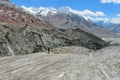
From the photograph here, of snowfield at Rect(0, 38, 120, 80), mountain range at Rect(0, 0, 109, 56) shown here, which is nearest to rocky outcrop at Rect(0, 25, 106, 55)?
mountain range at Rect(0, 0, 109, 56)

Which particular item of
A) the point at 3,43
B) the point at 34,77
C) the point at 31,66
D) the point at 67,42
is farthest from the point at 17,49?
the point at 34,77

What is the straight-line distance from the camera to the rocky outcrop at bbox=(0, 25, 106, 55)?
7706 centimetres

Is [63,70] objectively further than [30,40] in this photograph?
No

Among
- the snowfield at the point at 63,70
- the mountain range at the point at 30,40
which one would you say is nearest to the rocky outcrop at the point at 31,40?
the mountain range at the point at 30,40

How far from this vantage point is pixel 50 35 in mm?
104250

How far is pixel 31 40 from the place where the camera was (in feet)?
295

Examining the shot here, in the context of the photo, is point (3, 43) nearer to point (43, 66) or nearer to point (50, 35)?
point (50, 35)

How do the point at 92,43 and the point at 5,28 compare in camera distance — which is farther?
the point at 92,43

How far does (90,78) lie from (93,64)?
465cm

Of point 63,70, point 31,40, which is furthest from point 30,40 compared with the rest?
point 63,70

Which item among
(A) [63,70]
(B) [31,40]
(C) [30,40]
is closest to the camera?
(A) [63,70]

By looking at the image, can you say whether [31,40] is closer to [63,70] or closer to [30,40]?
[30,40]

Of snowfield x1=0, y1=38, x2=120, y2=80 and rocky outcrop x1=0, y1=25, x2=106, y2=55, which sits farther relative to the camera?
rocky outcrop x1=0, y1=25, x2=106, y2=55

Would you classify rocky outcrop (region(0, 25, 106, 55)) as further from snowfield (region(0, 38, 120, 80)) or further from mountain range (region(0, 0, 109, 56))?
snowfield (region(0, 38, 120, 80))
